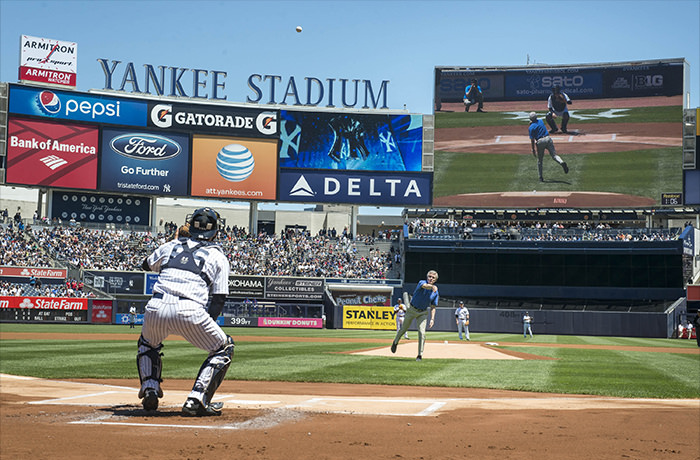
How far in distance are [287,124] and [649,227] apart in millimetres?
29017

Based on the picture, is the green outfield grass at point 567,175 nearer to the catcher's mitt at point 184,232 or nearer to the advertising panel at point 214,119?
the advertising panel at point 214,119

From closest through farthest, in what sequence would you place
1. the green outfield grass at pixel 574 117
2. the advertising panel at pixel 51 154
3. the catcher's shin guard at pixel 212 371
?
1. the catcher's shin guard at pixel 212 371
2. the advertising panel at pixel 51 154
3. the green outfield grass at pixel 574 117

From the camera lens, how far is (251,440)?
21.8ft

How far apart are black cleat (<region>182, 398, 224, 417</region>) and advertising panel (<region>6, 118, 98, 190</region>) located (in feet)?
159

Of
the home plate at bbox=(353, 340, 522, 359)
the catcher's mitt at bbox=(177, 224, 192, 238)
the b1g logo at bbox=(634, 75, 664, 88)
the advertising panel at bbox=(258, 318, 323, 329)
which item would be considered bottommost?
the advertising panel at bbox=(258, 318, 323, 329)

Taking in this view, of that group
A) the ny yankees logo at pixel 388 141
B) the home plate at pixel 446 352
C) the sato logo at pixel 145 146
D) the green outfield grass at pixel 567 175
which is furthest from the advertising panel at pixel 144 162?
the home plate at pixel 446 352

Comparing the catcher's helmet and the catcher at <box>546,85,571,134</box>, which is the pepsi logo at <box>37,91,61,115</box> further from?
the catcher's helmet

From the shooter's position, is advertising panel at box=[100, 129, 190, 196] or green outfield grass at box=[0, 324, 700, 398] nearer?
green outfield grass at box=[0, 324, 700, 398]

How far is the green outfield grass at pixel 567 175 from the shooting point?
5619cm

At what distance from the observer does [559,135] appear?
5897 centimetres

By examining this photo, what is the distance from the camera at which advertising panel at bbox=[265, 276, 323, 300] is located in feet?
171

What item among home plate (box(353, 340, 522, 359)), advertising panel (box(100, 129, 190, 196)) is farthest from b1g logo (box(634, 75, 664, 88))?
home plate (box(353, 340, 522, 359))

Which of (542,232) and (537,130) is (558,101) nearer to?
(537,130)

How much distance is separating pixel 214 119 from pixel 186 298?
51.1 m
